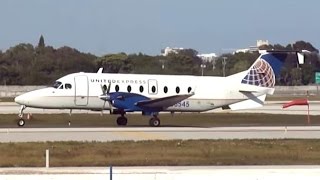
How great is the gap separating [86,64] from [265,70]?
337 feet

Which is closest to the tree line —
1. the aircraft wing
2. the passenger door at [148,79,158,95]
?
the passenger door at [148,79,158,95]

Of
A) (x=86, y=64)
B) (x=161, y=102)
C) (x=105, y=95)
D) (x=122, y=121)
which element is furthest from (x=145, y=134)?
(x=86, y=64)

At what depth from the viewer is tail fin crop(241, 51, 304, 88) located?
1768 inches

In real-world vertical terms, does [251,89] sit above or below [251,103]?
above

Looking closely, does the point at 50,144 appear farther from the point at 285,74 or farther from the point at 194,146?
the point at 285,74

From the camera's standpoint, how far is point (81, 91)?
Answer: 42312mm

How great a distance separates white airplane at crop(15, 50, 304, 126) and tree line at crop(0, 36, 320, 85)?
259 ft

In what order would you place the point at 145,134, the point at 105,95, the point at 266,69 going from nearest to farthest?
the point at 145,134 < the point at 105,95 < the point at 266,69

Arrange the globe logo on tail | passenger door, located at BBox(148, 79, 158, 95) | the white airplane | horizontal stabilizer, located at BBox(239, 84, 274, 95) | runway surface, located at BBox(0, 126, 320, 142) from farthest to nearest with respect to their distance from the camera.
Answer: the globe logo on tail → horizontal stabilizer, located at BBox(239, 84, 274, 95) → passenger door, located at BBox(148, 79, 158, 95) → the white airplane → runway surface, located at BBox(0, 126, 320, 142)

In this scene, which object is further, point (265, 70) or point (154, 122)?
point (265, 70)

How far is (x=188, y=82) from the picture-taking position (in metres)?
44.1

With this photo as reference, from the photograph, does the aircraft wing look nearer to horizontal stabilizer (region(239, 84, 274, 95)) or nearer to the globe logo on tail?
horizontal stabilizer (region(239, 84, 274, 95))

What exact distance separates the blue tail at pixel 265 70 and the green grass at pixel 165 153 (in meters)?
15.8

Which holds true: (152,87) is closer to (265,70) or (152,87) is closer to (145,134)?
(265,70)
